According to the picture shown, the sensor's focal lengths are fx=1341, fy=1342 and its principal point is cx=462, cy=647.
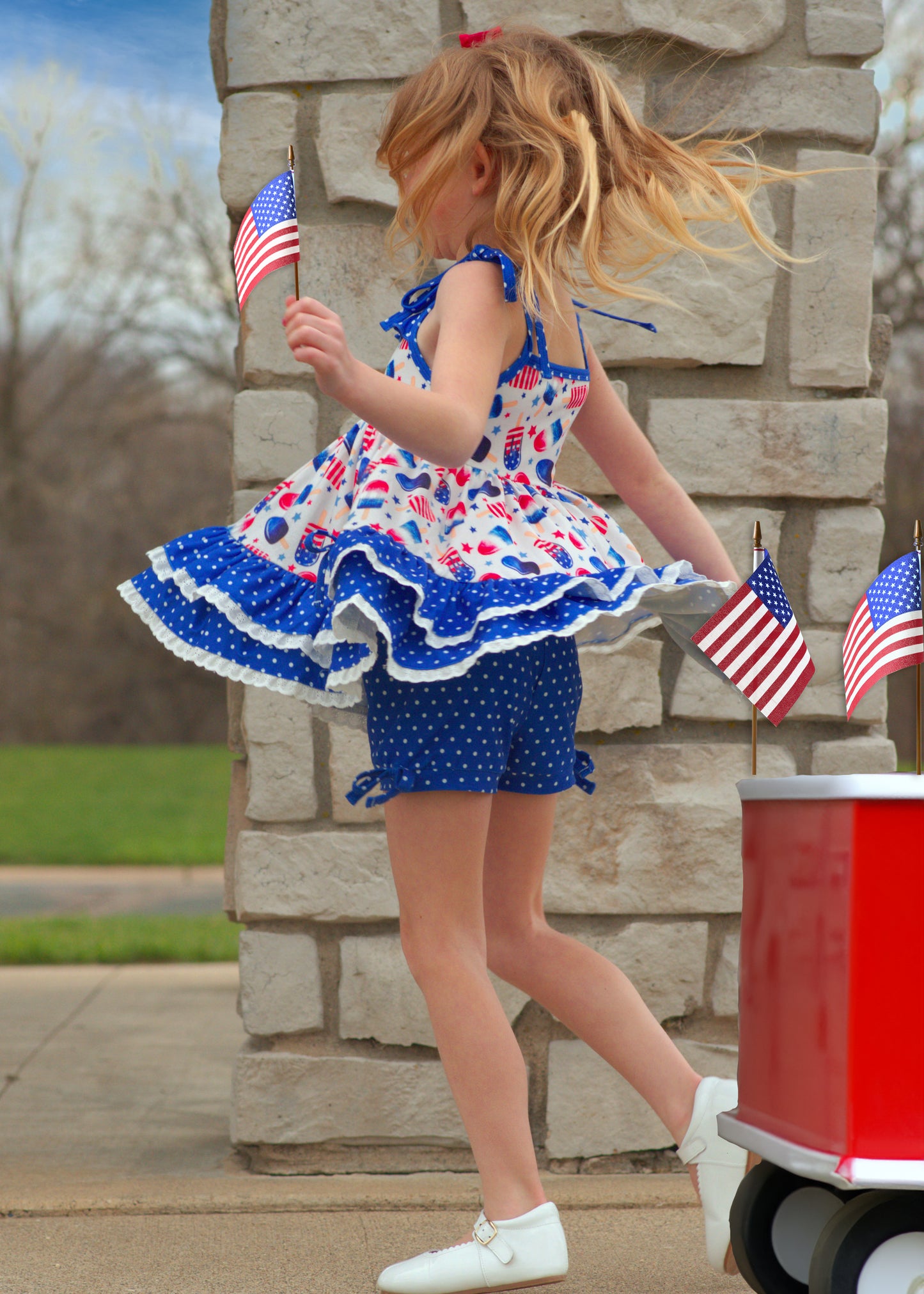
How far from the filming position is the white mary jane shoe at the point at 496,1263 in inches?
64.3

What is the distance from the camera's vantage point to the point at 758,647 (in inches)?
67.9

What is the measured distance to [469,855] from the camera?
171 centimetres

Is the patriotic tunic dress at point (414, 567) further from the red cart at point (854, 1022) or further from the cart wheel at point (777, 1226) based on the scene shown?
the cart wheel at point (777, 1226)

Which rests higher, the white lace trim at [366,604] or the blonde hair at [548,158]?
the blonde hair at [548,158]

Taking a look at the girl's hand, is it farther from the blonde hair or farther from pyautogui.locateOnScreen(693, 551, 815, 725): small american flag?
pyautogui.locateOnScreen(693, 551, 815, 725): small american flag

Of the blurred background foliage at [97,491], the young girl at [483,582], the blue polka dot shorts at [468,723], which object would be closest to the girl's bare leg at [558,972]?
the young girl at [483,582]

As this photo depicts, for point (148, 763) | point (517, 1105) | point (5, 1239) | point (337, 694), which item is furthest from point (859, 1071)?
point (148, 763)

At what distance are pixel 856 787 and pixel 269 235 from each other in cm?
99

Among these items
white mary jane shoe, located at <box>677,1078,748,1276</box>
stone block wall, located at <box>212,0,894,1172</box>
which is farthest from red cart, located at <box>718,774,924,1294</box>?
stone block wall, located at <box>212,0,894,1172</box>

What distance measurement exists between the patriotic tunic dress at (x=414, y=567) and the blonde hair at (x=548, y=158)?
0.25ft

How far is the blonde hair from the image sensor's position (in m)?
1.69

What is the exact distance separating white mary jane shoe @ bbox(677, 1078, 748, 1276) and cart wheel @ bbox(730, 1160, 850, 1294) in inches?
2.2

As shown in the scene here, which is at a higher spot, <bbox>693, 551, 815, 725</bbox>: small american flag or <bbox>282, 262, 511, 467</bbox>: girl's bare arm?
<bbox>282, 262, 511, 467</bbox>: girl's bare arm

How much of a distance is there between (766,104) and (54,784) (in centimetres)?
1175
